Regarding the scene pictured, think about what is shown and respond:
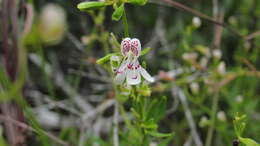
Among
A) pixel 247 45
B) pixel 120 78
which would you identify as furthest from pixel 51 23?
pixel 247 45

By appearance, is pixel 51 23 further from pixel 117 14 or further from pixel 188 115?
pixel 117 14

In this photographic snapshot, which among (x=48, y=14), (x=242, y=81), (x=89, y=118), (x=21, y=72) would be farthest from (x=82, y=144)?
(x=242, y=81)

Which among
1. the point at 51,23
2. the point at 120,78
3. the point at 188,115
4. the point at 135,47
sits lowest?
the point at 188,115

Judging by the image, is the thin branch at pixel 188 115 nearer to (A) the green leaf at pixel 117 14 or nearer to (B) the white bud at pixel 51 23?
(B) the white bud at pixel 51 23

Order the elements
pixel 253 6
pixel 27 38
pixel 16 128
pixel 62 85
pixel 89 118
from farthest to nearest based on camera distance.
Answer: pixel 253 6, pixel 62 85, pixel 89 118, pixel 27 38, pixel 16 128

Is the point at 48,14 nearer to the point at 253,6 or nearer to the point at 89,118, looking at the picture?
the point at 89,118

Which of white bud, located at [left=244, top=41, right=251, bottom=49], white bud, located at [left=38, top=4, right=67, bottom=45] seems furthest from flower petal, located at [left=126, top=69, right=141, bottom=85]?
white bud, located at [left=244, top=41, right=251, bottom=49]

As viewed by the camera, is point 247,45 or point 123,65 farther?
point 247,45
